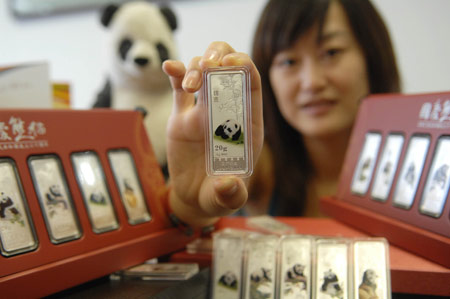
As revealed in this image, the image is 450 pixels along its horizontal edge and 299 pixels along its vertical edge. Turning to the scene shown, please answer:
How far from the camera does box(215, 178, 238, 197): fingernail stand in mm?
436

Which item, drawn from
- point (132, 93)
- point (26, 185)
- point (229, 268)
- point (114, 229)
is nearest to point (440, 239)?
point (229, 268)

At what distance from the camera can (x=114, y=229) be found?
0.60 metres

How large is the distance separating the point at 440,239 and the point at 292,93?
20.5 inches

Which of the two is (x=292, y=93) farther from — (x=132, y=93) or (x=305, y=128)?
(x=132, y=93)

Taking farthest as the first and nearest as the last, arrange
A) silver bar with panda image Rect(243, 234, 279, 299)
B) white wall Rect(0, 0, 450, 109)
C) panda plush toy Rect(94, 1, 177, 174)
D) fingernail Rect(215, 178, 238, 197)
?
1. white wall Rect(0, 0, 450, 109)
2. panda plush toy Rect(94, 1, 177, 174)
3. silver bar with panda image Rect(243, 234, 279, 299)
4. fingernail Rect(215, 178, 238, 197)

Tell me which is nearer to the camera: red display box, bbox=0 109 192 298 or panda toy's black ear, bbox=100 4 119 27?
red display box, bbox=0 109 192 298

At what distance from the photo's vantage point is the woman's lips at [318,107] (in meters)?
0.96

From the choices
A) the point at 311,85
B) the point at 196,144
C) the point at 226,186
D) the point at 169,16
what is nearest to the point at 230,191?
the point at 226,186

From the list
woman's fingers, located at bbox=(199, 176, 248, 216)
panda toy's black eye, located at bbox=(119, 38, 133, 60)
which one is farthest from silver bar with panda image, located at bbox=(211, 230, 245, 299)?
panda toy's black eye, located at bbox=(119, 38, 133, 60)

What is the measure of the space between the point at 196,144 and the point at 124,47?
2.08ft

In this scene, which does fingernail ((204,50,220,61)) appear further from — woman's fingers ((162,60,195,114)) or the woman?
the woman

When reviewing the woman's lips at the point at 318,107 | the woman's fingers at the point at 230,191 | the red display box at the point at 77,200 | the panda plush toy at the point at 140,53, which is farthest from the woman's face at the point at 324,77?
the woman's fingers at the point at 230,191

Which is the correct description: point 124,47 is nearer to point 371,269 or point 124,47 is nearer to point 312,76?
point 312,76

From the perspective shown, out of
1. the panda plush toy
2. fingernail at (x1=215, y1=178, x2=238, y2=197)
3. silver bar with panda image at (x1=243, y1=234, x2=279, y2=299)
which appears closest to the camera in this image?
fingernail at (x1=215, y1=178, x2=238, y2=197)
